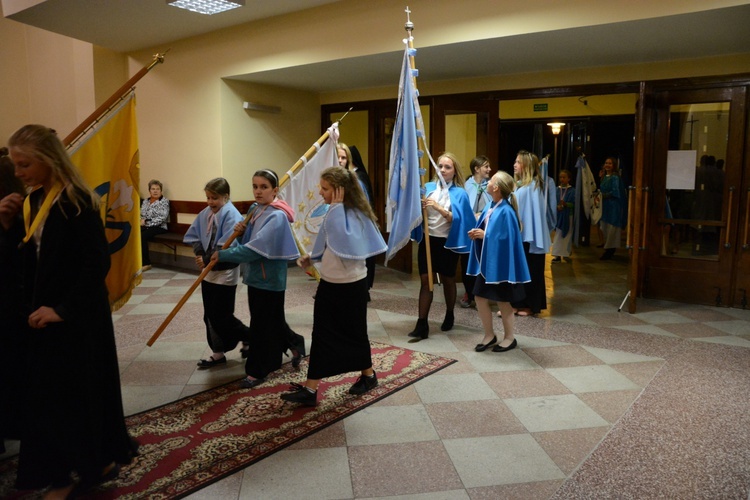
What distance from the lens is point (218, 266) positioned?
402 cm

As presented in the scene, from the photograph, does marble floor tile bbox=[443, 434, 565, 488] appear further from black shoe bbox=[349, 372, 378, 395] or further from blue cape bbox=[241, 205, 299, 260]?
blue cape bbox=[241, 205, 299, 260]

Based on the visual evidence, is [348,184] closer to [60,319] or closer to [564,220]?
[60,319]

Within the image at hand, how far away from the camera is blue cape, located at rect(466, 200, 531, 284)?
14.8ft

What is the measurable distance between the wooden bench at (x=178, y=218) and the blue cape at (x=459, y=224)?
4.07 meters

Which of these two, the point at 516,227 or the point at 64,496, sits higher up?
the point at 516,227

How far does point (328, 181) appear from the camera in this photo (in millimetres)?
3521

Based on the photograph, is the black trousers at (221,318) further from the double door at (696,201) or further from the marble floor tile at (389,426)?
the double door at (696,201)

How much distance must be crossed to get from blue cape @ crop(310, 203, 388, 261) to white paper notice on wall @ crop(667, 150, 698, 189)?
431 cm

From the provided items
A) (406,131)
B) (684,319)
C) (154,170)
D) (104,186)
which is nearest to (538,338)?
(684,319)

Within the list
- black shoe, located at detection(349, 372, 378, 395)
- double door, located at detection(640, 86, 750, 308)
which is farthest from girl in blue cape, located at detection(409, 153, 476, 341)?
double door, located at detection(640, 86, 750, 308)

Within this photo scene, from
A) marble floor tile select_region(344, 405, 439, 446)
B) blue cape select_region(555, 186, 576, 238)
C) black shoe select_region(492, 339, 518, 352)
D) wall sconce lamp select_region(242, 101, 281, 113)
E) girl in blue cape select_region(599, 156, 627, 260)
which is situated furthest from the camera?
girl in blue cape select_region(599, 156, 627, 260)

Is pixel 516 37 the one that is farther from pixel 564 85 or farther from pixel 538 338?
pixel 538 338

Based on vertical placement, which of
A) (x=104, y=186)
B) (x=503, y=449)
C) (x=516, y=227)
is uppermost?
(x=104, y=186)

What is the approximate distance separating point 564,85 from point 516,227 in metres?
3.35
